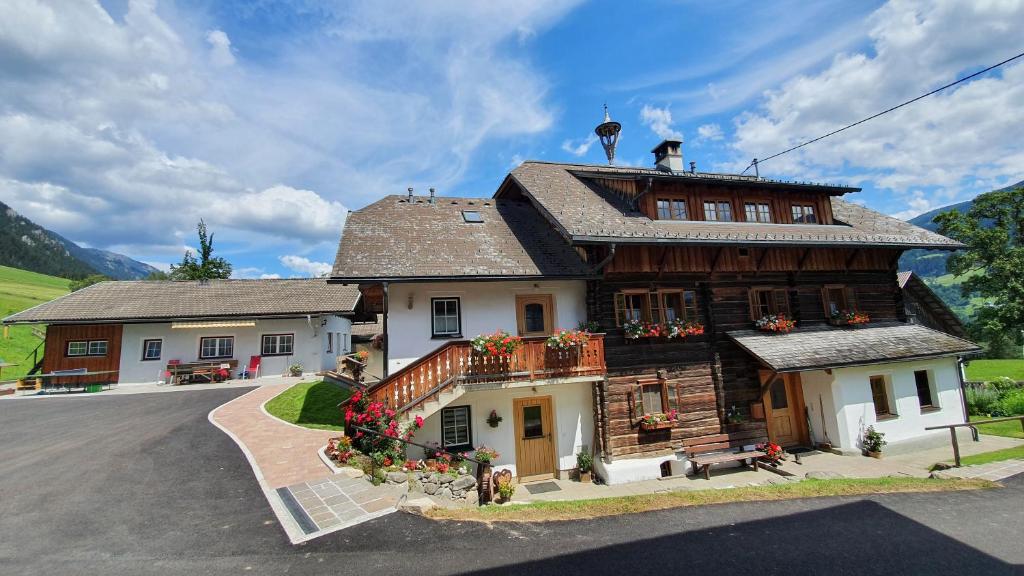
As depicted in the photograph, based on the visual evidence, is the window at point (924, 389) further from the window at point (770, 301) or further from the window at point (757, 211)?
the window at point (757, 211)

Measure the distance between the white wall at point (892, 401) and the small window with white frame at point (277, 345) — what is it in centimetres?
2519

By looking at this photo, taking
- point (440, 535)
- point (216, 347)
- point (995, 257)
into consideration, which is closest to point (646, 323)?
point (440, 535)

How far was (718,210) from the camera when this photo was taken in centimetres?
1585

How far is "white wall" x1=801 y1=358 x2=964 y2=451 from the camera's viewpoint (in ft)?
44.5

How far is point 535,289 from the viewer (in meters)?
13.1

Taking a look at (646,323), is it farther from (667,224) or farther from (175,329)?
(175,329)

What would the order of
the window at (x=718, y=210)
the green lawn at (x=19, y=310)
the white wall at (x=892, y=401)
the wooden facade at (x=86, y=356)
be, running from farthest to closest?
the green lawn at (x=19, y=310) < the wooden facade at (x=86, y=356) < the window at (x=718, y=210) < the white wall at (x=892, y=401)

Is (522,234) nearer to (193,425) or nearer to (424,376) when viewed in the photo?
(424,376)

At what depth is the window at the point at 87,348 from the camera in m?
21.9

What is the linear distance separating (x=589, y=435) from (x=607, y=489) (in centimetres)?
163

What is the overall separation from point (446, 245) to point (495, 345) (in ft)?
14.5

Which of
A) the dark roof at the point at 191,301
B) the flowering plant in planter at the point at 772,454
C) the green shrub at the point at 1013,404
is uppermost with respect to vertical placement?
the dark roof at the point at 191,301

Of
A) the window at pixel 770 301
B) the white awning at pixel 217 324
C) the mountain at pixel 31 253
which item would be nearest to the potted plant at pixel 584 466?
the window at pixel 770 301

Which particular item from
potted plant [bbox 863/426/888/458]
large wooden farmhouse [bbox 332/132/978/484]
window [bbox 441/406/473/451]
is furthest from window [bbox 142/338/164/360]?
potted plant [bbox 863/426/888/458]
